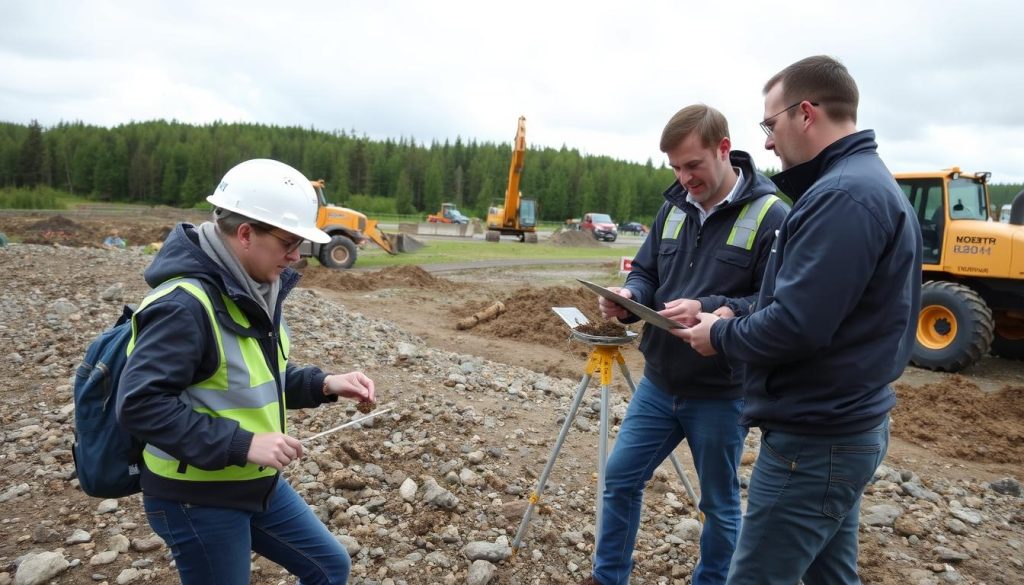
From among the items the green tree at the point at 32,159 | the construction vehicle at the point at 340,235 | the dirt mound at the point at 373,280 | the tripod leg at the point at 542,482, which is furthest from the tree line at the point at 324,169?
the tripod leg at the point at 542,482

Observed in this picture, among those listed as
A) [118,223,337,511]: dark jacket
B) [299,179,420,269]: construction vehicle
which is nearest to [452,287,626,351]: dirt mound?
[299,179,420,269]: construction vehicle

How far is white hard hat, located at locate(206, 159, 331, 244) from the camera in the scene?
76.0 inches

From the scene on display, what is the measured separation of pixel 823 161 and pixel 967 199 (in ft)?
30.5

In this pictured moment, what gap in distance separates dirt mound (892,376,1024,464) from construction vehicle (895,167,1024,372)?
1.17 meters

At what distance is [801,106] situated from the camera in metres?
1.99

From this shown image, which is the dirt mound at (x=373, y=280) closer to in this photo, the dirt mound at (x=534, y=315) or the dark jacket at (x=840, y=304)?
the dirt mound at (x=534, y=315)

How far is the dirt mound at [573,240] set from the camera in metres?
34.0

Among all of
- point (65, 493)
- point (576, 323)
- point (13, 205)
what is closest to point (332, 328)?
point (65, 493)

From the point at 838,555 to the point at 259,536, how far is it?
75.8 inches

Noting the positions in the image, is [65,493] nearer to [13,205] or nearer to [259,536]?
[259,536]

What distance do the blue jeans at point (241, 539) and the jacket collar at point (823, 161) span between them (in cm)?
198

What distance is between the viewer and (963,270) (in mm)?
9102

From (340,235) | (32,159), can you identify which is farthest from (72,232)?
(32,159)

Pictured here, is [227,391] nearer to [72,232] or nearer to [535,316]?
[535,316]
